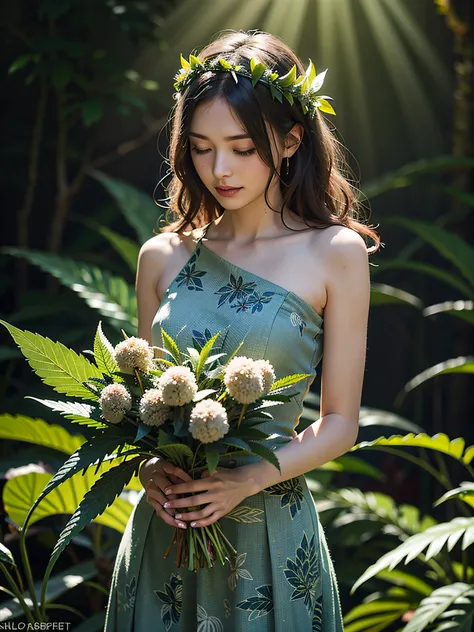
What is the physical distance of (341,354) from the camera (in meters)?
1.59

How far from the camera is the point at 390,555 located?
2053mm

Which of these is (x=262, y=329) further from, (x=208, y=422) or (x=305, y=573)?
(x=305, y=573)

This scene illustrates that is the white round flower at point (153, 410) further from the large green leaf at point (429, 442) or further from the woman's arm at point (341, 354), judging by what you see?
the large green leaf at point (429, 442)

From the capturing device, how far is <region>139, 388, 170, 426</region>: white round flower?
1.35 meters

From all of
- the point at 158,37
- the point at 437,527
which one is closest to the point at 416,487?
the point at 437,527

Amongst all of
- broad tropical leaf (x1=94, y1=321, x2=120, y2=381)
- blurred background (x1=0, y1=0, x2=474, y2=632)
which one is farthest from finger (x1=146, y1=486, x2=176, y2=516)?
blurred background (x1=0, y1=0, x2=474, y2=632)

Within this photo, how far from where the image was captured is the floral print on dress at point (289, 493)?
1622 millimetres

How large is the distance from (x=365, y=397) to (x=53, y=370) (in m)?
2.43

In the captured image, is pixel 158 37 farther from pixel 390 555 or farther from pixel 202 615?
pixel 202 615

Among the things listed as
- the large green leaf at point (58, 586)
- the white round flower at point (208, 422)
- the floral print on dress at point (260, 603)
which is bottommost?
the large green leaf at point (58, 586)

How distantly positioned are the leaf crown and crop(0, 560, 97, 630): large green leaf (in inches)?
54.2

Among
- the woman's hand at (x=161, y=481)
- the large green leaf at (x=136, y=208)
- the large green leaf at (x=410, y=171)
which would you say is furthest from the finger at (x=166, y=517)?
the large green leaf at (x=410, y=171)

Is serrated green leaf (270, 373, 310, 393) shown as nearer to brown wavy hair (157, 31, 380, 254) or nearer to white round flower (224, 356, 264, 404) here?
white round flower (224, 356, 264, 404)

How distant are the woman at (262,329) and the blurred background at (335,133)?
1275 mm
